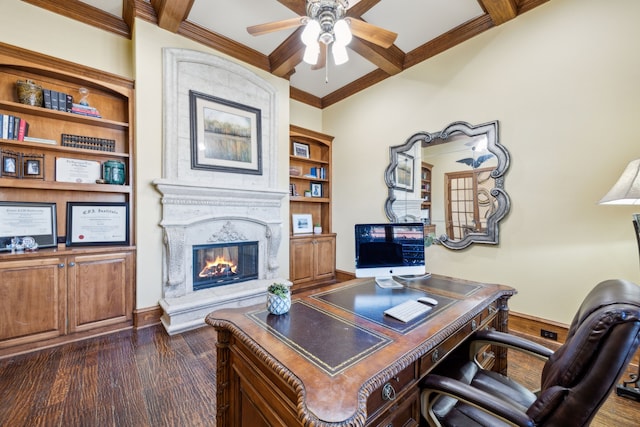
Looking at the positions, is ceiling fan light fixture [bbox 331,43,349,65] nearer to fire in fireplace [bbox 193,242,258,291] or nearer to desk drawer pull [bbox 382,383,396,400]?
desk drawer pull [bbox 382,383,396,400]

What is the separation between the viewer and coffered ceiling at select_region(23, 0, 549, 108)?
8.86ft

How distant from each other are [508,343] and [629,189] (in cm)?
127

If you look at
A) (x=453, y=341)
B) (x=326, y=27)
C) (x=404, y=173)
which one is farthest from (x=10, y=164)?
(x=404, y=173)

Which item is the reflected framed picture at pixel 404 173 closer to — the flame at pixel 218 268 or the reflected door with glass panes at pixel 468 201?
the reflected door with glass panes at pixel 468 201

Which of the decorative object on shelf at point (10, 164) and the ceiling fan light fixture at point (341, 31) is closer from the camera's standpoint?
the ceiling fan light fixture at point (341, 31)

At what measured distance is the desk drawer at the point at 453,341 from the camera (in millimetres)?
1150

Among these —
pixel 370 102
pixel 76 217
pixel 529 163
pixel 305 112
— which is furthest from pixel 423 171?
pixel 76 217

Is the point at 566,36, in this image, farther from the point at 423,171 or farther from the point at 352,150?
the point at 352,150

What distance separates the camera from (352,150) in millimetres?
4535

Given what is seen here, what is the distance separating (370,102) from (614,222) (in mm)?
3199

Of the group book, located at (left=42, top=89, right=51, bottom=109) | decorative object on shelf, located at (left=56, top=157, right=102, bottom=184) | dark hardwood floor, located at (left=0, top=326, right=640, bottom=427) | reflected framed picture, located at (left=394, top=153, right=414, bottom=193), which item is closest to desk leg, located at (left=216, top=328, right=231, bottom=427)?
dark hardwood floor, located at (left=0, top=326, right=640, bottom=427)

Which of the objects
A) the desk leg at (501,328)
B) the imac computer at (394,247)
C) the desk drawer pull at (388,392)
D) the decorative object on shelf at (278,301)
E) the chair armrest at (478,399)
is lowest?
the desk leg at (501,328)

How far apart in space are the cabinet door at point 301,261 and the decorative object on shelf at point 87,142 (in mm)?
2593

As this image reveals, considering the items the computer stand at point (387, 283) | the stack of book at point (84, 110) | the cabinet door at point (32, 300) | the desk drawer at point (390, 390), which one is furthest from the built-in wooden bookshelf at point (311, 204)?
the desk drawer at point (390, 390)
